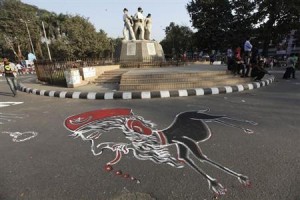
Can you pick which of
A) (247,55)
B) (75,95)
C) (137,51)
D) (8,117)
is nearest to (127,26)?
(137,51)

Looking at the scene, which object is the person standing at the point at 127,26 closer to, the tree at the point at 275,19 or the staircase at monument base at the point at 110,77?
the staircase at monument base at the point at 110,77

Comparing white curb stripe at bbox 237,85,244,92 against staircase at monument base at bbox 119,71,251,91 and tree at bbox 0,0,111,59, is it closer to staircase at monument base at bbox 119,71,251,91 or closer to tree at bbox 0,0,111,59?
staircase at monument base at bbox 119,71,251,91

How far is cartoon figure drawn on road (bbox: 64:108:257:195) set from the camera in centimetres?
349

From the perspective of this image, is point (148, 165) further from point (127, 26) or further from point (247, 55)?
point (127, 26)

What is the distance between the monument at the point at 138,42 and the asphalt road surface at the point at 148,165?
43.1 feet

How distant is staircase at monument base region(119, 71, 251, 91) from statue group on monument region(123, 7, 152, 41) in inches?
365

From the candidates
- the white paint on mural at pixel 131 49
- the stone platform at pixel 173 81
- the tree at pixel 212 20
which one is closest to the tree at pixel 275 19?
the tree at pixel 212 20

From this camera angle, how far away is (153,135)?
462 centimetres

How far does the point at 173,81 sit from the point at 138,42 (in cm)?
927

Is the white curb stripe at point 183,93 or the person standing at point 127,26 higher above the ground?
the person standing at point 127,26

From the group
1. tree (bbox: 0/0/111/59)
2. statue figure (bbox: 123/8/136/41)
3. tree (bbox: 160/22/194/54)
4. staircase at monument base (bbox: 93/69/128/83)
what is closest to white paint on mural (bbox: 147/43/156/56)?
statue figure (bbox: 123/8/136/41)

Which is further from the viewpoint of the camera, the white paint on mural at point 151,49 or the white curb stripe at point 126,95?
the white paint on mural at point 151,49

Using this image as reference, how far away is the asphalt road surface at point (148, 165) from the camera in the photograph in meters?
2.78

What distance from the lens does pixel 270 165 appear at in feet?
10.8
